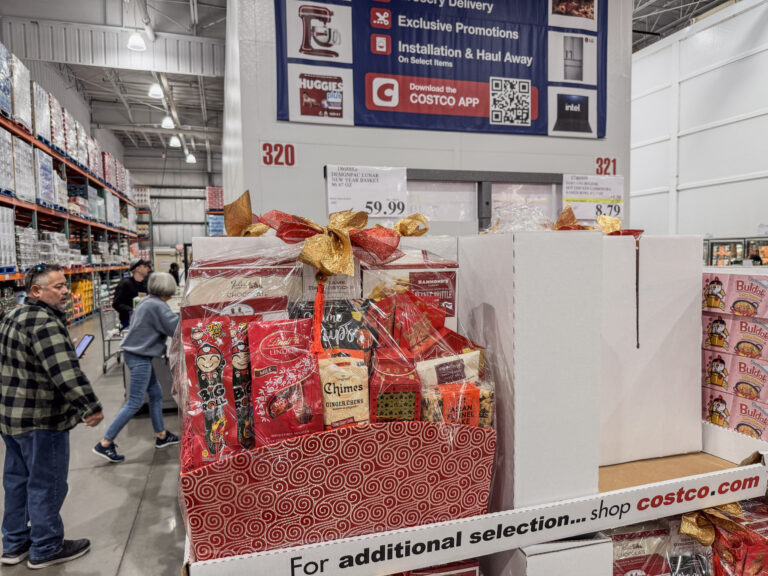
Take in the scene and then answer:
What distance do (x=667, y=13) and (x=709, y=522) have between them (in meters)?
14.8

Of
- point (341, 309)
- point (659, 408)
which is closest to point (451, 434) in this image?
point (341, 309)

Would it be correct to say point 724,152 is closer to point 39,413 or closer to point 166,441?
point 166,441

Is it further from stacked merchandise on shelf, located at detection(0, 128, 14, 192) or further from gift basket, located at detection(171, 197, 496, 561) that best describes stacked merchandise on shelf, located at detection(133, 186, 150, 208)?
gift basket, located at detection(171, 197, 496, 561)

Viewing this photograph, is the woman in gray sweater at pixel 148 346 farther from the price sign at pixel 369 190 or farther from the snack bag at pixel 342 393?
the snack bag at pixel 342 393

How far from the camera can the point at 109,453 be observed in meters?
3.80

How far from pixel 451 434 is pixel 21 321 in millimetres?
2519

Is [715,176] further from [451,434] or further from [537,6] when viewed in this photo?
[451,434]

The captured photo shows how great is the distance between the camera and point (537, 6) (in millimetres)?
3236

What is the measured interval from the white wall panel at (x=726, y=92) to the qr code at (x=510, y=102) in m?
9.14

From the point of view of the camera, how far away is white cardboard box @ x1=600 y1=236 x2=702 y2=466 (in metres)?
1.17

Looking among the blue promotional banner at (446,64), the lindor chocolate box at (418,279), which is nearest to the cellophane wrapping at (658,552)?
A: the lindor chocolate box at (418,279)

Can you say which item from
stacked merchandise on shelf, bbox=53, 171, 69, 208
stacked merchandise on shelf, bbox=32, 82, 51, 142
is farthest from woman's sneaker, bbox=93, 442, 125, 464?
stacked merchandise on shelf, bbox=53, 171, 69, 208

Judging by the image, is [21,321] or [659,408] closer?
[659,408]

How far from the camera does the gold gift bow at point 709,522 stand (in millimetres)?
1080
